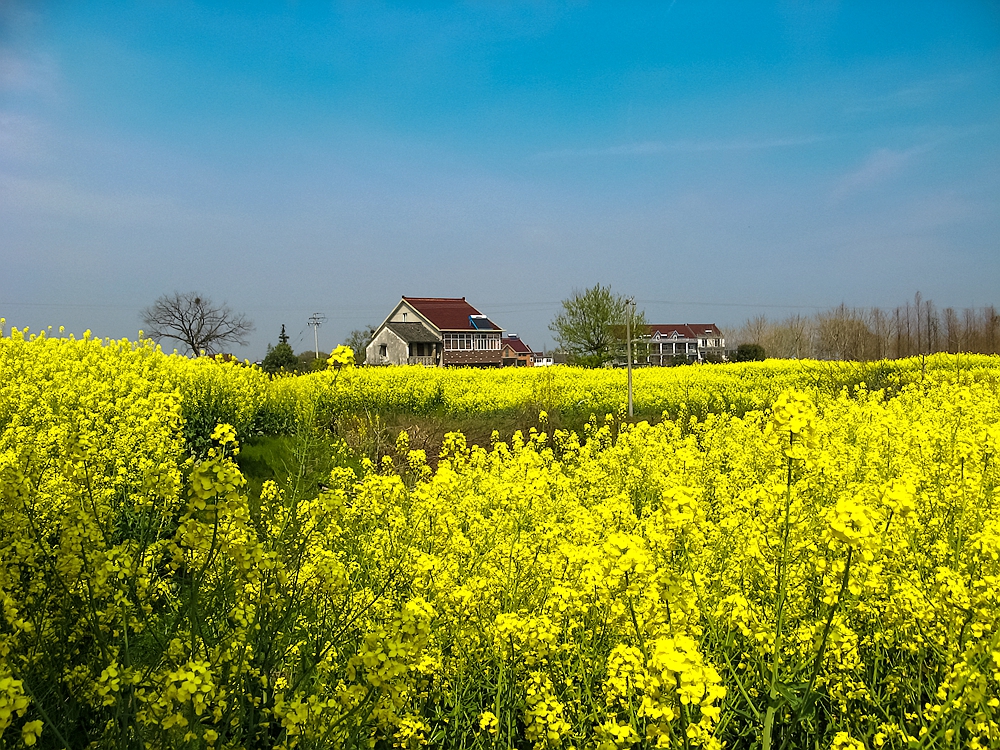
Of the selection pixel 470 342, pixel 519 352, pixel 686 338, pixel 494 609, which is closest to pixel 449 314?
pixel 470 342

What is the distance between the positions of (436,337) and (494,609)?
53.0 m

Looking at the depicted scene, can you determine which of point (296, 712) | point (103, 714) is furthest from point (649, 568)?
point (103, 714)

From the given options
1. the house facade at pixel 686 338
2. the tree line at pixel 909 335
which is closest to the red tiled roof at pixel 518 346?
the house facade at pixel 686 338

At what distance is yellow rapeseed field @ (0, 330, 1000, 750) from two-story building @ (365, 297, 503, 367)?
50194mm

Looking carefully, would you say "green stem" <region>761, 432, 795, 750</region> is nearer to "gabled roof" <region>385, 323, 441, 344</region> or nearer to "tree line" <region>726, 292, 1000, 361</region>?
"tree line" <region>726, 292, 1000, 361</region>

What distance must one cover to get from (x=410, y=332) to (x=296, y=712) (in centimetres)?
5395

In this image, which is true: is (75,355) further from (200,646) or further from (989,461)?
(989,461)

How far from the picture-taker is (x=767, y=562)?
10.3 ft

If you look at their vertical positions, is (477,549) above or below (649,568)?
below

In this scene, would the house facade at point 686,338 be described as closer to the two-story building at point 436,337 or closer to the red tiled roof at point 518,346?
the red tiled roof at point 518,346

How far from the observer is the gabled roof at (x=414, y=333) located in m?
54.8

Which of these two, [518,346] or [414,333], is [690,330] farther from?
[414,333]

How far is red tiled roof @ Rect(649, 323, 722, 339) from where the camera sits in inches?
3863

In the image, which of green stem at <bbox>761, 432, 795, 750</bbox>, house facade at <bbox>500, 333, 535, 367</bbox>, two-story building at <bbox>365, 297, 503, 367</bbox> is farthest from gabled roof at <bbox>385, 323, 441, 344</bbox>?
green stem at <bbox>761, 432, 795, 750</bbox>
